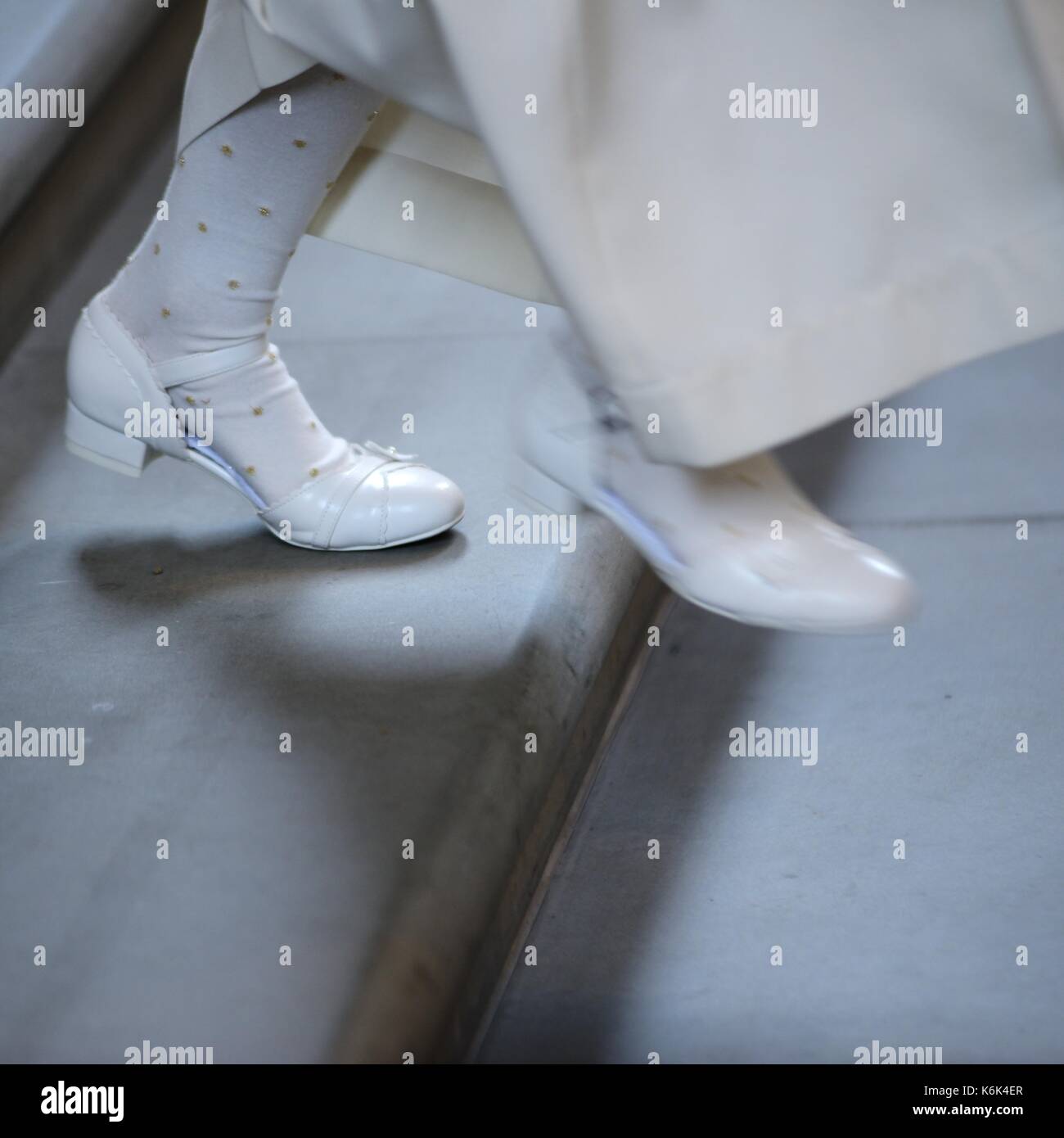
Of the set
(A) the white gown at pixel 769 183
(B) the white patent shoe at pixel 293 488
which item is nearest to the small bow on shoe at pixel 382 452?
(B) the white patent shoe at pixel 293 488

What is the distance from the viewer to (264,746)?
0.76 meters

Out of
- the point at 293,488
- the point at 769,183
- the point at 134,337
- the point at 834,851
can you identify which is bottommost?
the point at 834,851

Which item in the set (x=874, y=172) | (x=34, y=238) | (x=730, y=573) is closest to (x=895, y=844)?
(x=730, y=573)

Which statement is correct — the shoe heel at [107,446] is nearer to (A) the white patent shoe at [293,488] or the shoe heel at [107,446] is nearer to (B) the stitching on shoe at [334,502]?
(A) the white patent shoe at [293,488]

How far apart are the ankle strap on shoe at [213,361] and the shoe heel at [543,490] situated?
25 cm

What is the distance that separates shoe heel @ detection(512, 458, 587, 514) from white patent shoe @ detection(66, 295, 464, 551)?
0.52 ft

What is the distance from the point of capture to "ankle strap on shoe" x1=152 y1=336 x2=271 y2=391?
940 mm

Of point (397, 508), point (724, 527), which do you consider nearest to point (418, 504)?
point (397, 508)

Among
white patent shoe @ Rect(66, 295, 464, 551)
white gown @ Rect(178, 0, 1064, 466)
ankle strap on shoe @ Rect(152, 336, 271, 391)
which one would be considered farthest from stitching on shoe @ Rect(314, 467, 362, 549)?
white gown @ Rect(178, 0, 1064, 466)

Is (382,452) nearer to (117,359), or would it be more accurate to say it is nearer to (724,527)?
(117,359)

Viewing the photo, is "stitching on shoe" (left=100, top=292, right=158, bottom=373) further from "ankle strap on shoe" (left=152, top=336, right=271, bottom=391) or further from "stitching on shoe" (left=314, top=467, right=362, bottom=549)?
"stitching on shoe" (left=314, top=467, right=362, bottom=549)

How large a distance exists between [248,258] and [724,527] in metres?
0.39

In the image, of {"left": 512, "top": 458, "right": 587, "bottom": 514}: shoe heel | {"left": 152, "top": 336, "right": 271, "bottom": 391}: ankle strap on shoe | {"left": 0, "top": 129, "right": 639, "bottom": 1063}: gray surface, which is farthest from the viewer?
{"left": 152, "top": 336, "right": 271, "bottom": 391}: ankle strap on shoe
